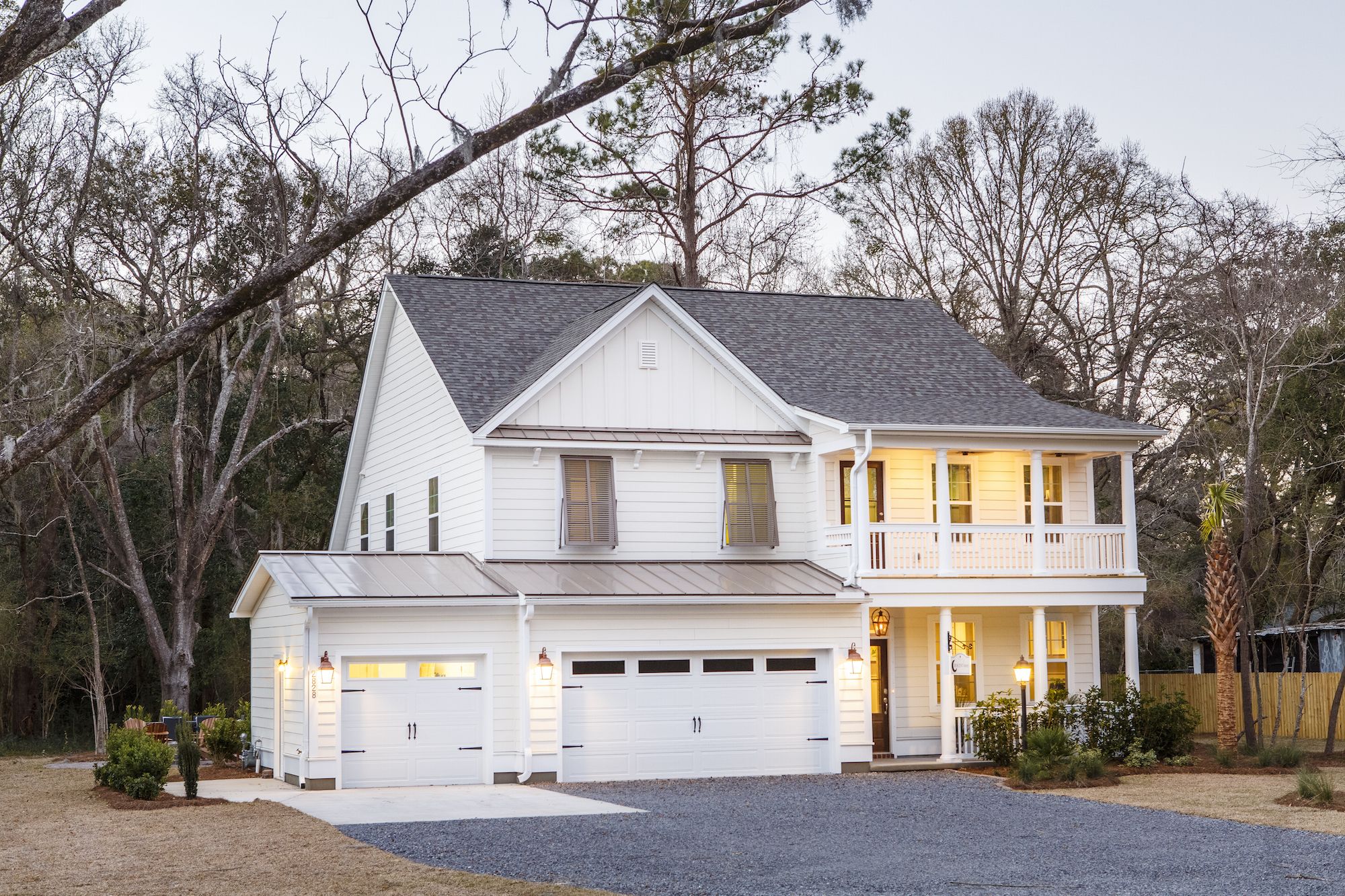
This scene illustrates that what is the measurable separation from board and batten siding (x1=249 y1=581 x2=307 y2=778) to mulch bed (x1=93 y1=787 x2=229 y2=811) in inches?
68.4

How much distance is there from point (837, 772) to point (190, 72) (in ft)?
65.0

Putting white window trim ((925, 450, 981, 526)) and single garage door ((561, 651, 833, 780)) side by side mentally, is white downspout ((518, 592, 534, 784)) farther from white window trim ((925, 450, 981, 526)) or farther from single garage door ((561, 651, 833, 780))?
white window trim ((925, 450, 981, 526))

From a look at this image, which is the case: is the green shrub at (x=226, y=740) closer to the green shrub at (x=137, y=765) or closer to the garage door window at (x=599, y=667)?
the green shrub at (x=137, y=765)

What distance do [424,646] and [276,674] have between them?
282cm

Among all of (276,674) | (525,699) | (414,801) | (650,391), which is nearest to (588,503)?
(650,391)

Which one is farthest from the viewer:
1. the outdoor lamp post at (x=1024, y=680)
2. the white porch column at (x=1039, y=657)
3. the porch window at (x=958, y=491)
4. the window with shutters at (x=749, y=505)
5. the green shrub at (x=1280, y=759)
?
the porch window at (x=958, y=491)

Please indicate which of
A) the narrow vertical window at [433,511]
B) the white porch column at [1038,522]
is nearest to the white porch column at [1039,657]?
the white porch column at [1038,522]

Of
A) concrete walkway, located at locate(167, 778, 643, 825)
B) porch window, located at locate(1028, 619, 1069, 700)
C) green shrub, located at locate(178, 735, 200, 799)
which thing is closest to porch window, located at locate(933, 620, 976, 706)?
porch window, located at locate(1028, 619, 1069, 700)

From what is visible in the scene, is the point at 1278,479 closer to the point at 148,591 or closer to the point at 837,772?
the point at 837,772

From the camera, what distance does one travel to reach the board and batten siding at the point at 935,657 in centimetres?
2327

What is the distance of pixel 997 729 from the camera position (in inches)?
853

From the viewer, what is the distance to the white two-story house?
66.1 ft

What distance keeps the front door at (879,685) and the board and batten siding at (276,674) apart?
896cm

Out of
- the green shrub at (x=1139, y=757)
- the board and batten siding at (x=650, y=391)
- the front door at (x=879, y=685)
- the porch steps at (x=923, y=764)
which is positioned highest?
the board and batten siding at (x=650, y=391)
